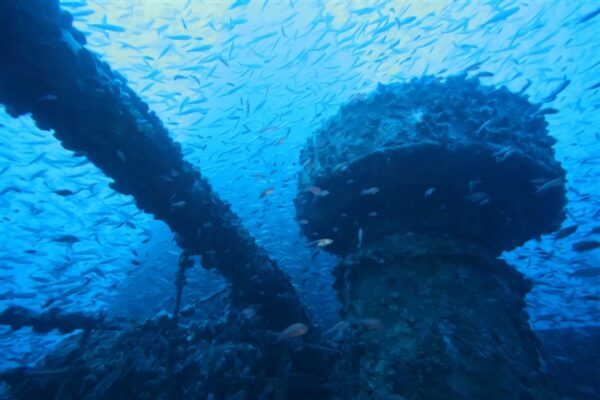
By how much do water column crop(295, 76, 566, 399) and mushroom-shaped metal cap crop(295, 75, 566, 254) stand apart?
0.02 meters

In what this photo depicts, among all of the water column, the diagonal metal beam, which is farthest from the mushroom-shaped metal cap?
the diagonal metal beam

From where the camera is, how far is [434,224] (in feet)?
16.3

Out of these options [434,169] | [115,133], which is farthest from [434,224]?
[115,133]

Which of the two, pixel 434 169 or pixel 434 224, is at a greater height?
pixel 434 169

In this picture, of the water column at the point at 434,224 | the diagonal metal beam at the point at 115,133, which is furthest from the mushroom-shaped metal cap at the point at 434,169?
the diagonal metal beam at the point at 115,133

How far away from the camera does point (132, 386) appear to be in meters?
3.95

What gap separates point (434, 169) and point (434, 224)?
2.93 ft

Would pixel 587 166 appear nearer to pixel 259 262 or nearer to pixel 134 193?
pixel 259 262

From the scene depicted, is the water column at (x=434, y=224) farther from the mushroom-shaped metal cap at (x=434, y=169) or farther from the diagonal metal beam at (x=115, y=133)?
the diagonal metal beam at (x=115, y=133)

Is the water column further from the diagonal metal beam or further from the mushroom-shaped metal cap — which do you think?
the diagonal metal beam

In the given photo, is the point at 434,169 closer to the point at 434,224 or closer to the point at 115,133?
the point at 434,224

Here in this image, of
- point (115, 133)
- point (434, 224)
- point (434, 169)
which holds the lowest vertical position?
point (434, 224)

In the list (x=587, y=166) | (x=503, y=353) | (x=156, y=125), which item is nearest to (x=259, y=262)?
(x=156, y=125)

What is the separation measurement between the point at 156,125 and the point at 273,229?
1417 centimetres
